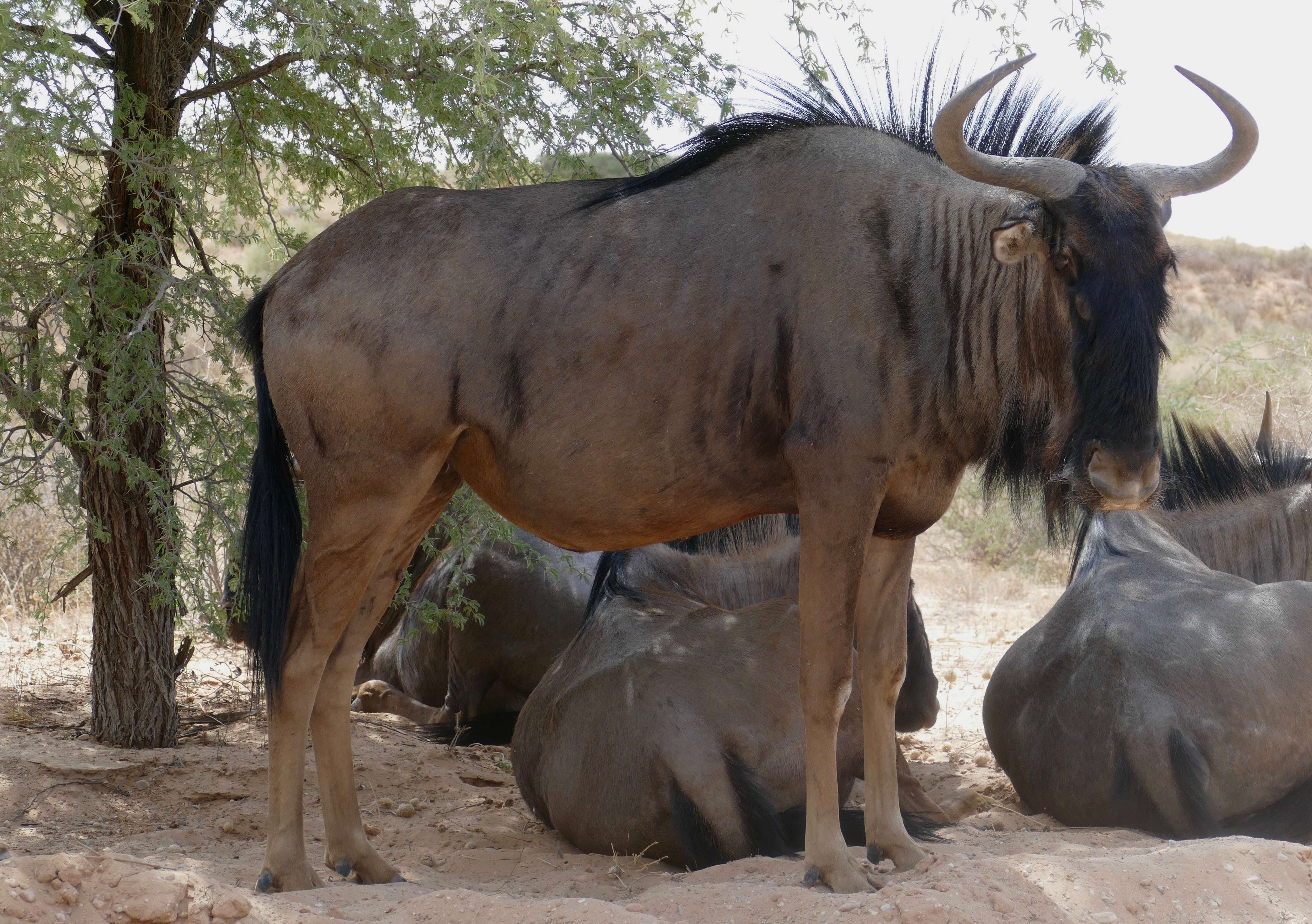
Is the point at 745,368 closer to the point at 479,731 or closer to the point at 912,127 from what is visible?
the point at 912,127

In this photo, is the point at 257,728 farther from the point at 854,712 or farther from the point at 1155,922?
the point at 1155,922

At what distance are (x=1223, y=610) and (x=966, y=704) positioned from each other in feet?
9.66

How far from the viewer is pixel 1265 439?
6.45 m

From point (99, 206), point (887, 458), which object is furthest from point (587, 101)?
point (887, 458)

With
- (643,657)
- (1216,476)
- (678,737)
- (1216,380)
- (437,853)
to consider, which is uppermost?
(1216,380)

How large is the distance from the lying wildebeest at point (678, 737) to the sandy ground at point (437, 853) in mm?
174

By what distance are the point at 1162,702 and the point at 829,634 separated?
1683 mm

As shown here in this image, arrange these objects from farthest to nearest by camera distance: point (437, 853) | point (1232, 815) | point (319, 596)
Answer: point (437, 853) → point (1232, 815) → point (319, 596)

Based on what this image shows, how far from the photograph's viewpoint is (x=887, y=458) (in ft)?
11.7

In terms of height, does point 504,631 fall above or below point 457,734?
above

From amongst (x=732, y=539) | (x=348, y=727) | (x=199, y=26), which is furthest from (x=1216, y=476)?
(x=199, y=26)

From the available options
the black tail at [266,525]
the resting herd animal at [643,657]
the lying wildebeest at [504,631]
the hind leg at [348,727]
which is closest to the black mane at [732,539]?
the resting herd animal at [643,657]

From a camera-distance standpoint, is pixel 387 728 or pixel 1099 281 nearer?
pixel 1099 281

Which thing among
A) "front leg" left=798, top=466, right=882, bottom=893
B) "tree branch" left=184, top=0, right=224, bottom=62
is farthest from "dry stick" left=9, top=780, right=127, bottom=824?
"tree branch" left=184, top=0, right=224, bottom=62
